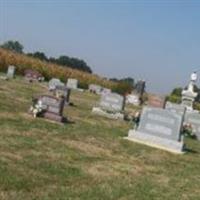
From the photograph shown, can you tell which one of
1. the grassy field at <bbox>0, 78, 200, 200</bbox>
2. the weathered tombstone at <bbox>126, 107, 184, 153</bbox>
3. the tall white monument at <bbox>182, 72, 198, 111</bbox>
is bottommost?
the grassy field at <bbox>0, 78, 200, 200</bbox>

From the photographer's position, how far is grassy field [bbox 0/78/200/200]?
830 cm

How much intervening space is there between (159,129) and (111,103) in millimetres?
7890

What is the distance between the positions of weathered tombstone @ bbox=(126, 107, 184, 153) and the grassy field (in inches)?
24.6

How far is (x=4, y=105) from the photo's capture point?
1852 cm

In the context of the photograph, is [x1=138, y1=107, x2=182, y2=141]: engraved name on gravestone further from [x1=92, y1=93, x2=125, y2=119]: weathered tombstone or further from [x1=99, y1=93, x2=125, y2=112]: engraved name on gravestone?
[x1=99, y1=93, x2=125, y2=112]: engraved name on gravestone

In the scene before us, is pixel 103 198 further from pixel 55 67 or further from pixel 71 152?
pixel 55 67

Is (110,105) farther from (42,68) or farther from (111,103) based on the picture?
(42,68)

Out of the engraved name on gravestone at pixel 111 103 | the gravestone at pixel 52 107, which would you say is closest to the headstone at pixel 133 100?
the engraved name on gravestone at pixel 111 103

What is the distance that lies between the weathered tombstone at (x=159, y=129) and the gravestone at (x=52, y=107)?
7.75 feet

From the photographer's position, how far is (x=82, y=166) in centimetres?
1052

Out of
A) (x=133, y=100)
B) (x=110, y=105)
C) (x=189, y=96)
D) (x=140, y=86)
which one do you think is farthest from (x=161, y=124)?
(x=140, y=86)

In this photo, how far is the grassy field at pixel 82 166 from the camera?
27.2 feet

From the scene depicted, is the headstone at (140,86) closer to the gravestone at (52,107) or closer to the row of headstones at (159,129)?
the gravestone at (52,107)

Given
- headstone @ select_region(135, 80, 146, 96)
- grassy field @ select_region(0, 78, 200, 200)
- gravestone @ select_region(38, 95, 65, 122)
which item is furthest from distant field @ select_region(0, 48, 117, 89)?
grassy field @ select_region(0, 78, 200, 200)
